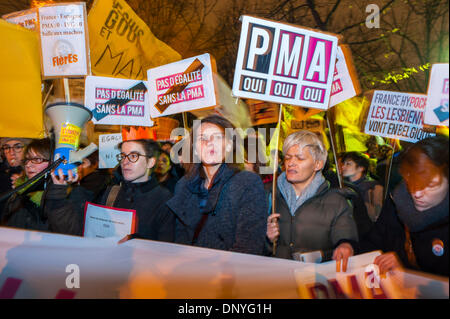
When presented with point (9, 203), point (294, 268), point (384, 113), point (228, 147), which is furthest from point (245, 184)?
point (384, 113)

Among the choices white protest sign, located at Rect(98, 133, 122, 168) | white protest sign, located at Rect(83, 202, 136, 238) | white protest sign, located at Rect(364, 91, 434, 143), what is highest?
white protest sign, located at Rect(364, 91, 434, 143)

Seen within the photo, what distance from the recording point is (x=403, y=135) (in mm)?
3652

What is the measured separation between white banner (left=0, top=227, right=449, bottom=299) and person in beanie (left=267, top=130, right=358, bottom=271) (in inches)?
17.1

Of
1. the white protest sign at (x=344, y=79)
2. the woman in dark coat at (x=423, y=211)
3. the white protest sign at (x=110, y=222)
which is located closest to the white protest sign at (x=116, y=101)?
the white protest sign at (x=110, y=222)

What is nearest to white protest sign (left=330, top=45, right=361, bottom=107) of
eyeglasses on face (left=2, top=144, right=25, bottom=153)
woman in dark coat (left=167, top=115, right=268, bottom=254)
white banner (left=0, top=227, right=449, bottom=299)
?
woman in dark coat (left=167, top=115, right=268, bottom=254)

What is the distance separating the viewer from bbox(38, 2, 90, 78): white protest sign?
3.67 meters

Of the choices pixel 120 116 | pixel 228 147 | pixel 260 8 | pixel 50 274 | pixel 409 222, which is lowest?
pixel 50 274

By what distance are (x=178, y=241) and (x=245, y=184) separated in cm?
67

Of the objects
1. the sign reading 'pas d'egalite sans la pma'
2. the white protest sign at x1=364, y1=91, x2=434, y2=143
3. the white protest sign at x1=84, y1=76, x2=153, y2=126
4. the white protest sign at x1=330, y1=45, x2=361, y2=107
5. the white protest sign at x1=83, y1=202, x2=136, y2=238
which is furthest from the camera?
the white protest sign at x1=84, y1=76, x2=153, y2=126

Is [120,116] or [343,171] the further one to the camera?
[343,171]

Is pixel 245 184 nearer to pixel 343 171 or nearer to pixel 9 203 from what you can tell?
pixel 9 203

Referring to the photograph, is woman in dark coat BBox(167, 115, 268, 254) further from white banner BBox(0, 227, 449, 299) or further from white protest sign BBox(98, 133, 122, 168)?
white protest sign BBox(98, 133, 122, 168)

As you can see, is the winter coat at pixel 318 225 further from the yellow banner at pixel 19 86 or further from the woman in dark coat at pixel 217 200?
the yellow banner at pixel 19 86

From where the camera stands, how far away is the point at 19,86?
Result: 3.54 m
